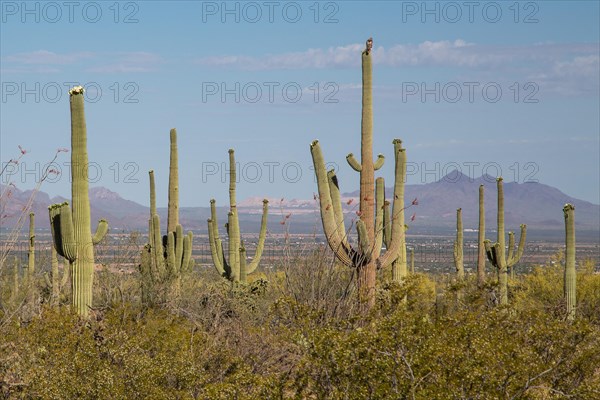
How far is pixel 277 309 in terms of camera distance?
1291 cm

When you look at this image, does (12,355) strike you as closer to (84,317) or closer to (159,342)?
(159,342)

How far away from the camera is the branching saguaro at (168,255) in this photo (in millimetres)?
21562

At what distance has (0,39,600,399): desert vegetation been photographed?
931 centimetres

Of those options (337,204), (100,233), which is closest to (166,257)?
(100,233)

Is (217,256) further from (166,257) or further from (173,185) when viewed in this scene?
(166,257)

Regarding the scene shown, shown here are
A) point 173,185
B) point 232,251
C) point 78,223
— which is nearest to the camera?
point 78,223

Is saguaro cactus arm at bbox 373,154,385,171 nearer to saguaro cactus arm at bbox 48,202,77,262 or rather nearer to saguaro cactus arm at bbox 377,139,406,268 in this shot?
saguaro cactus arm at bbox 377,139,406,268

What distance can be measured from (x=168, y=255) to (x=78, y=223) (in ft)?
24.7

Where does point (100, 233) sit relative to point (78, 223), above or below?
below

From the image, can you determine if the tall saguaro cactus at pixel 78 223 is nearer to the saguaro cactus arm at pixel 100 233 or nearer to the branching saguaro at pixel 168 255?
the saguaro cactus arm at pixel 100 233

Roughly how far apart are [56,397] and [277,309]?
10.7ft

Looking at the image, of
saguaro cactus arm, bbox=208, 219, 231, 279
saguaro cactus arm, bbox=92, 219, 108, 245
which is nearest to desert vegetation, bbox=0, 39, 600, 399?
saguaro cactus arm, bbox=92, 219, 108, 245

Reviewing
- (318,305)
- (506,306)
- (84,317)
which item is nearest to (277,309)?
(318,305)

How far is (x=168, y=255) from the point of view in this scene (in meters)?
23.3
